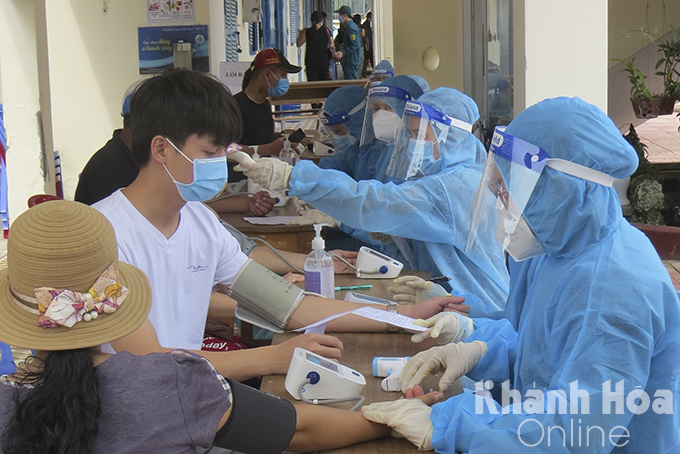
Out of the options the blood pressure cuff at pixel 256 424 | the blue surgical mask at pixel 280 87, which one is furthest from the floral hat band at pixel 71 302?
the blue surgical mask at pixel 280 87

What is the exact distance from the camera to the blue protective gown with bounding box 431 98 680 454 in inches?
48.9

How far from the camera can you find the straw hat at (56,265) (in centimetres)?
110

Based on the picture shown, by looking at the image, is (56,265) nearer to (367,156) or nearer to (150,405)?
(150,405)

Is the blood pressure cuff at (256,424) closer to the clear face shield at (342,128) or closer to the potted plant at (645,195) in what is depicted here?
the clear face shield at (342,128)

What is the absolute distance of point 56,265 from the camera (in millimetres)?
1106

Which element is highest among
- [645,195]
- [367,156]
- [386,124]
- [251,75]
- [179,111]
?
[251,75]

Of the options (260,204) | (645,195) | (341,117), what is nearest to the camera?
(260,204)

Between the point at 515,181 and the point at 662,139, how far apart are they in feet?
32.3

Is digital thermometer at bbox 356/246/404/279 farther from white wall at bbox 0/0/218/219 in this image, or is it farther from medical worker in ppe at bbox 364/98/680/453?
white wall at bbox 0/0/218/219

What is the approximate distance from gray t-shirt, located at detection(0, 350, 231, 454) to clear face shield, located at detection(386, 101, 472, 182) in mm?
1922

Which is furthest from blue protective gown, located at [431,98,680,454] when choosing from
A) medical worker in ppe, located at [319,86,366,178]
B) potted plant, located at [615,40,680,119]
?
potted plant, located at [615,40,680,119]

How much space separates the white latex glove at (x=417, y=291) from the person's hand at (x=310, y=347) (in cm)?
54

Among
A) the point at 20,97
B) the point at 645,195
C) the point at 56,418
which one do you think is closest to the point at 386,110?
the point at 56,418

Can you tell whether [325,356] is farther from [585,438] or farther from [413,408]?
[585,438]
